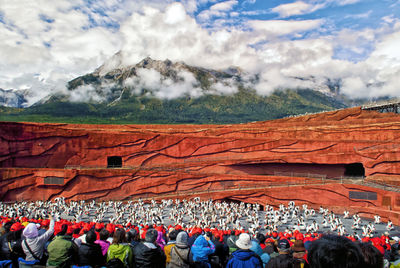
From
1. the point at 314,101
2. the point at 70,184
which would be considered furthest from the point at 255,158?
the point at 314,101

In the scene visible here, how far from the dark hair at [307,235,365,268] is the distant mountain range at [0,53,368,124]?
74619mm

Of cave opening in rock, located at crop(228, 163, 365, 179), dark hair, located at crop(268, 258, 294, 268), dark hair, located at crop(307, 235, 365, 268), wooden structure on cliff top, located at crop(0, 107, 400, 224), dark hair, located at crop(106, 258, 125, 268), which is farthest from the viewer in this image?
cave opening in rock, located at crop(228, 163, 365, 179)

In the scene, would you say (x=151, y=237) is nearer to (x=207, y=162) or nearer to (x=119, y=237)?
(x=119, y=237)

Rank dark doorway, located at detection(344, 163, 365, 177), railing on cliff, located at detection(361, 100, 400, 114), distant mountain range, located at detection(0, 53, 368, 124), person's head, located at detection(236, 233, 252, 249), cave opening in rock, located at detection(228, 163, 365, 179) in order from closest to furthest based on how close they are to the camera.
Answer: person's head, located at detection(236, 233, 252, 249), cave opening in rock, located at detection(228, 163, 365, 179), dark doorway, located at detection(344, 163, 365, 177), railing on cliff, located at detection(361, 100, 400, 114), distant mountain range, located at detection(0, 53, 368, 124)

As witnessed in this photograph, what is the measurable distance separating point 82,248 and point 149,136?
22414 millimetres

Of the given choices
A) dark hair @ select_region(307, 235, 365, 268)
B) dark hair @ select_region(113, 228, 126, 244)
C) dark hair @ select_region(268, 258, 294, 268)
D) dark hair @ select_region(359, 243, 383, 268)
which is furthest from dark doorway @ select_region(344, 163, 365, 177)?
dark hair @ select_region(307, 235, 365, 268)

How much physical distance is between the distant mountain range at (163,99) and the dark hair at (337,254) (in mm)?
74619

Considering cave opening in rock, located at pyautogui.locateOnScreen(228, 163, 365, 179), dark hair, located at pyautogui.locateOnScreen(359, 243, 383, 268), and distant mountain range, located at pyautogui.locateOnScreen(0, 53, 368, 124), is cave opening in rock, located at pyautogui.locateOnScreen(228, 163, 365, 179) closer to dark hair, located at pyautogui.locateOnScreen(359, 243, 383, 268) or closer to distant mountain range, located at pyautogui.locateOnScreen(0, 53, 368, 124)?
dark hair, located at pyautogui.locateOnScreen(359, 243, 383, 268)

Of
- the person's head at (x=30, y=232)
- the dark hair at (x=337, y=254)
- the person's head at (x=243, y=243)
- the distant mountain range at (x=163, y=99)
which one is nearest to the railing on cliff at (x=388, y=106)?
the person's head at (x=243, y=243)

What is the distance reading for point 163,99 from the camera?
9338cm

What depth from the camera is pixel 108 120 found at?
246ft

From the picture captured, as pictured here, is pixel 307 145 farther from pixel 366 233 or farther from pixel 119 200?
pixel 119 200

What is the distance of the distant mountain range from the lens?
80188mm

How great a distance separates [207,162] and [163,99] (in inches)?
2754
